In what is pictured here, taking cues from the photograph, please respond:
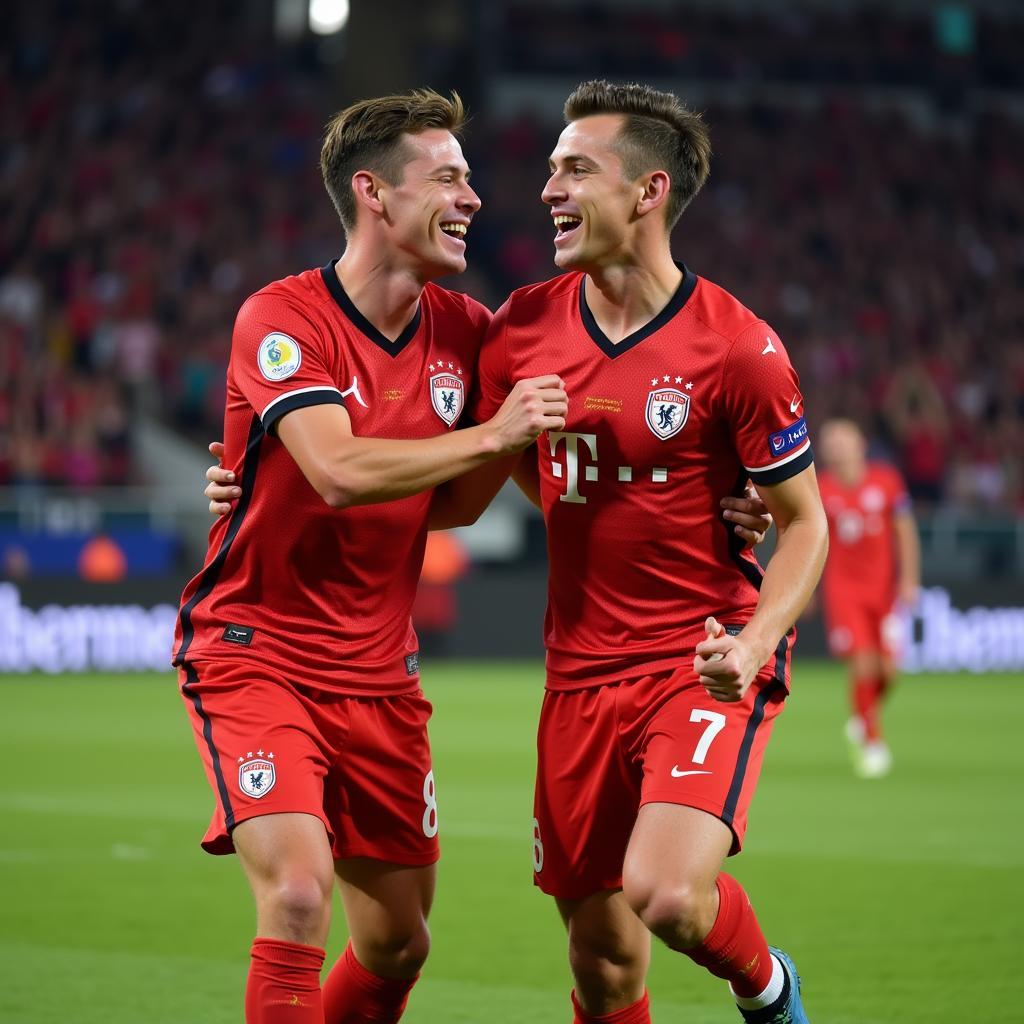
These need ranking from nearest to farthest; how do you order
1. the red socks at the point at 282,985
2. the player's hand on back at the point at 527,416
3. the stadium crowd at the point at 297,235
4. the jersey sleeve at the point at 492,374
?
the red socks at the point at 282,985
the player's hand on back at the point at 527,416
the jersey sleeve at the point at 492,374
the stadium crowd at the point at 297,235

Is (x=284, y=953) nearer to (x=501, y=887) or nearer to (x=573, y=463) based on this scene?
(x=573, y=463)

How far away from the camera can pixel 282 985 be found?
4195mm

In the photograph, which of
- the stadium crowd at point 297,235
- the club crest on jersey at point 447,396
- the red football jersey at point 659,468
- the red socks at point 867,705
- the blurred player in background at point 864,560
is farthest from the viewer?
the stadium crowd at point 297,235

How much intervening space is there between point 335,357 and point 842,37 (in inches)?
1107

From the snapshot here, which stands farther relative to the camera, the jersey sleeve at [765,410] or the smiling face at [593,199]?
the smiling face at [593,199]

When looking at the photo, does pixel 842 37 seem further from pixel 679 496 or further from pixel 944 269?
pixel 679 496

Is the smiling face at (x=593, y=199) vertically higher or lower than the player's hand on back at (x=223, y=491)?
higher

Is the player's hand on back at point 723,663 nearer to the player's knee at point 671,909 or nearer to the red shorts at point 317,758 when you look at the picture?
the player's knee at point 671,909

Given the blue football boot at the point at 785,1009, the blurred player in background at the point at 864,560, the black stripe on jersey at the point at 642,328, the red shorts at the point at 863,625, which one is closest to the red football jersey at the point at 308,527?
the black stripe on jersey at the point at 642,328

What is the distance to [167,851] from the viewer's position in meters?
9.15

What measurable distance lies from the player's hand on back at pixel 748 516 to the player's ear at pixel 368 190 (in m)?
1.19

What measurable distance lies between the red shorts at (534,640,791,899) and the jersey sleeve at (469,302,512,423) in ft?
2.56

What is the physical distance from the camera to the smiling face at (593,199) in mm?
4883

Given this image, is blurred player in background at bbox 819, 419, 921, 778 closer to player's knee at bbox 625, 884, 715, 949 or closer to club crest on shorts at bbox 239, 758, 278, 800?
player's knee at bbox 625, 884, 715, 949
